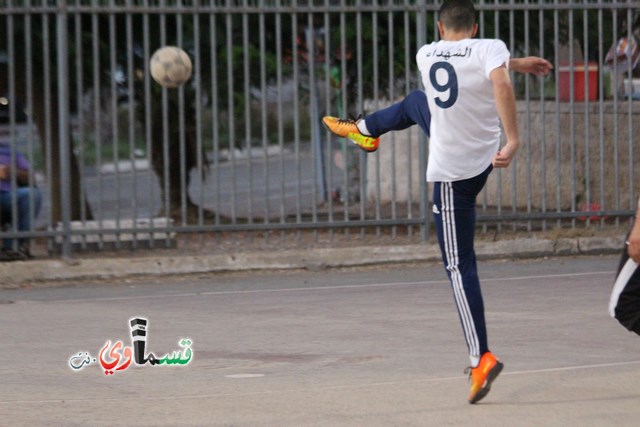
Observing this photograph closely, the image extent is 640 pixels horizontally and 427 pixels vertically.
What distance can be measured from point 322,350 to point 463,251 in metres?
1.86

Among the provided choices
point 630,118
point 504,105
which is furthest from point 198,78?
point 504,105

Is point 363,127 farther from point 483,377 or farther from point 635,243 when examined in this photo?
point 635,243

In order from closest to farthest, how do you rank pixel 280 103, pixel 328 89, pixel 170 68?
pixel 170 68
pixel 328 89
pixel 280 103

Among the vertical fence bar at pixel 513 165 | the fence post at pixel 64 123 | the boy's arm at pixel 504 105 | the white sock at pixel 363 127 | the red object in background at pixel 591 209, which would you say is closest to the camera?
the boy's arm at pixel 504 105

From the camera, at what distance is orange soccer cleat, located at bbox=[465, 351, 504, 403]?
636cm

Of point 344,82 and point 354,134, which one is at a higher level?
point 344,82

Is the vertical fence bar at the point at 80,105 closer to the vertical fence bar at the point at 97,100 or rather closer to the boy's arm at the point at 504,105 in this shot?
the vertical fence bar at the point at 97,100

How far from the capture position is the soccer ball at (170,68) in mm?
11383

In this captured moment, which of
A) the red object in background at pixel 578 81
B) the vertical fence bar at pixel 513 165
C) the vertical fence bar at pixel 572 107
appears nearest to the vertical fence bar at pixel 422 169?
the vertical fence bar at pixel 513 165

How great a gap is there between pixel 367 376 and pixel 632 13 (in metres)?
7.29

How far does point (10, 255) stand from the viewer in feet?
38.9

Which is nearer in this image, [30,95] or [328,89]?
[30,95]

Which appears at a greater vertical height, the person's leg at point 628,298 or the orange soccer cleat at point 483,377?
the person's leg at point 628,298

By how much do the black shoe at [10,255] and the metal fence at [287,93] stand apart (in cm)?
19
